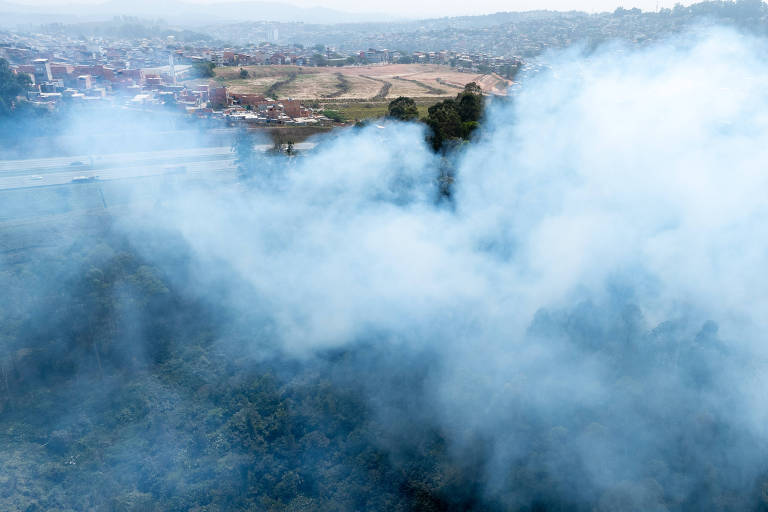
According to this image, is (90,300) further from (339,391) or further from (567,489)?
(567,489)

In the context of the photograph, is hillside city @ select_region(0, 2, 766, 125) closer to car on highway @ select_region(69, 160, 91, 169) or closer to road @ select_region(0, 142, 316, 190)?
road @ select_region(0, 142, 316, 190)

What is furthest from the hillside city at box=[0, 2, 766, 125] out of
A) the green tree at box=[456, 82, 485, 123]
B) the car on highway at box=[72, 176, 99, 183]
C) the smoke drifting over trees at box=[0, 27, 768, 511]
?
the car on highway at box=[72, 176, 99, 183]

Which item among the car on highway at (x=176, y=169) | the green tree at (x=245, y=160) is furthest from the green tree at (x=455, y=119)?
the car on highway at (x=176, y=169)

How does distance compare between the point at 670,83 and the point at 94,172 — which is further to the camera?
the point at 94,172

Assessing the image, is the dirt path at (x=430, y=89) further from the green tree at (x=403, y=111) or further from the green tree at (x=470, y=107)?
the green tree at (x=470, y=107)

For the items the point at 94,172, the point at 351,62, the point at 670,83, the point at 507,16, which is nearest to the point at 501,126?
the point at 670,83

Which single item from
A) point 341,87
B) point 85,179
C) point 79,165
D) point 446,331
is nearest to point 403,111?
point 85,179
